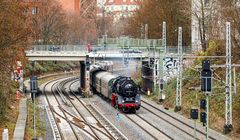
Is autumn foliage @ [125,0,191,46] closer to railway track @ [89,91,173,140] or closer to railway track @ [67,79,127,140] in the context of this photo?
railway track @ [67,79,127,140]

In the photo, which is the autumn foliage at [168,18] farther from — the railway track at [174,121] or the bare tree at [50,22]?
the railway track at [174,121]

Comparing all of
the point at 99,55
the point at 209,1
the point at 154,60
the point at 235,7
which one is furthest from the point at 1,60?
the point at 209,1

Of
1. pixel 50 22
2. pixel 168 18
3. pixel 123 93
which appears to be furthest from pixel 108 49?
pixel 50 22

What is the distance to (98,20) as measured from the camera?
117m

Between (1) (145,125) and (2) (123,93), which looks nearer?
(1) (145,125)

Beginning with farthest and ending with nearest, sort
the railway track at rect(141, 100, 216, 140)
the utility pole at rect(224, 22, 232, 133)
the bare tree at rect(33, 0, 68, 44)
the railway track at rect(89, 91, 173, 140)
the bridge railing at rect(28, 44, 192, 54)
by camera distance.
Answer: the bare tree at rect(33, 0, 68, 44)
the bridge railing at rect(28, 44, 192, 54)
the railway track at rect(141, 100, 216, 140)
the railway track at rect(89, 91, 173, 140)
the utility pole at rect(224, 22, 232, 133)

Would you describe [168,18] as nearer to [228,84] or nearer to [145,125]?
[145,125]

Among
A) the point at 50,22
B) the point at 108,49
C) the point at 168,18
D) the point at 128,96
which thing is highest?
the point at 50,22

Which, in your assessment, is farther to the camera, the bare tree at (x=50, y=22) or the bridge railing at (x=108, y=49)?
Answer: the bare tree at (x=50, y=22)

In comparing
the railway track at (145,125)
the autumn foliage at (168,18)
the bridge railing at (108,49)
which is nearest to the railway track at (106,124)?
the railway track at (145,125)

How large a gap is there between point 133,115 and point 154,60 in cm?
1147

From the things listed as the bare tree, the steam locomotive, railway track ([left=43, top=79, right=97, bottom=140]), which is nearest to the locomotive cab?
the steam locomotive

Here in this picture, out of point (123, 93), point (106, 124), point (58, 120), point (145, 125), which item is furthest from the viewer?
point (123, 93)

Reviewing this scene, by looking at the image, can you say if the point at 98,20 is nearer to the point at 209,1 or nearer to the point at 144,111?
the point at 209,1
